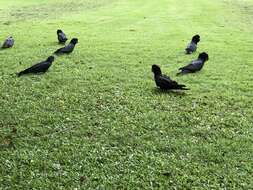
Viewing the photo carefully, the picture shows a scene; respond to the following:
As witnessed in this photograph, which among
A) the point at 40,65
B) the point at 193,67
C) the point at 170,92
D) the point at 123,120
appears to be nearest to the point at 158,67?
the point at 170,92

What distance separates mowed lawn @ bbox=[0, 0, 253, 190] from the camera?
953 centimetres

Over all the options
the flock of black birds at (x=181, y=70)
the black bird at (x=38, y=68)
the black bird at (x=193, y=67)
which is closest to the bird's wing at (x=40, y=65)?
the black bird at (x=38, y=68)

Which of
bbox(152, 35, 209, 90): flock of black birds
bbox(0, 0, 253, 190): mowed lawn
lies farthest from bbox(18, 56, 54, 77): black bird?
bbox(152, 35, 209, 90): flock of black birds

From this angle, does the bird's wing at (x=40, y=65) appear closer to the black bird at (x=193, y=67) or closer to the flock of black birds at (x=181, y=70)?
the flock of black birds at (x=181, y=70)

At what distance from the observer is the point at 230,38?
30.2 meters

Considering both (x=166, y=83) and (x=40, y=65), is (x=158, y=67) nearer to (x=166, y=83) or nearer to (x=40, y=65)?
(x=166, y=83)

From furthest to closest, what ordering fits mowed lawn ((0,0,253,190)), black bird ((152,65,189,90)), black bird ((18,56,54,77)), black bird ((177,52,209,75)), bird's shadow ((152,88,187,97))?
black bird ((177,52,209,75)) < black bird ((18,56,54,77)) < bird's shadow ((152,88,187,97)) < black bird ((152,65,189,90)) < mowed lawn ((0,0,253,190))

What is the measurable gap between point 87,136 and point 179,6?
4141cm

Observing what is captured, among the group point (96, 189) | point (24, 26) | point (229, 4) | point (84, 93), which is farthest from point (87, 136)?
point (229, 4)

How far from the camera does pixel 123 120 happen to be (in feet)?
41.1

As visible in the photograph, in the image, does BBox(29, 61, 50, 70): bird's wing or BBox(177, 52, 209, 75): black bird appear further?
BBox(177, 52, 209, 75): black bird

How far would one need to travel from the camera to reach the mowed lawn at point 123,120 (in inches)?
375

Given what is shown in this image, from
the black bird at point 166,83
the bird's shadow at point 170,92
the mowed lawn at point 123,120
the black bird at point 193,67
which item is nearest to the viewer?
the mowed lawn at point 123,120

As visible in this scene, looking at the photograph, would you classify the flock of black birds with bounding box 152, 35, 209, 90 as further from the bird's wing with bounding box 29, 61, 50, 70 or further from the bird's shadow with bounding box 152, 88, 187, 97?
the bird's wing with bounding box 29, 61, 50, 70
